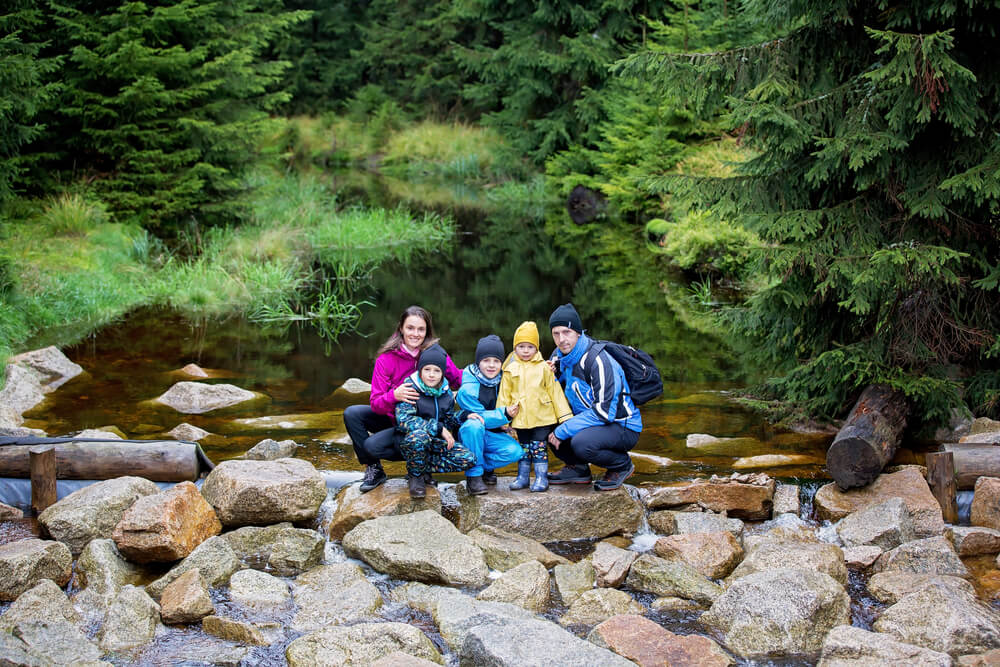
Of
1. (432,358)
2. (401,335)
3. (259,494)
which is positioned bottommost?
(259,494)

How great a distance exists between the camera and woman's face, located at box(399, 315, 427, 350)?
233 inches

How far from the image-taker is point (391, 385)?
6.01 meters

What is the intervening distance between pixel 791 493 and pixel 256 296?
9.34m

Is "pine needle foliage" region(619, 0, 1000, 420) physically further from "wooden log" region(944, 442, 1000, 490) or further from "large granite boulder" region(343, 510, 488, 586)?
"large granite boulder" region(343, 510, 488, 586)

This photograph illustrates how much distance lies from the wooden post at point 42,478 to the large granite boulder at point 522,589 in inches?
120

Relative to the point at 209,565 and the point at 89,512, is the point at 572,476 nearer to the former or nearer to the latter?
the point at 209,565

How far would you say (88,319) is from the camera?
12.4 metres

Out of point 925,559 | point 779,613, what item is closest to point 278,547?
point 779,613

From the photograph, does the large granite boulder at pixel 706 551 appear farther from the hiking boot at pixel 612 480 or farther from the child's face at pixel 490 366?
the child's face at pixel 490 366

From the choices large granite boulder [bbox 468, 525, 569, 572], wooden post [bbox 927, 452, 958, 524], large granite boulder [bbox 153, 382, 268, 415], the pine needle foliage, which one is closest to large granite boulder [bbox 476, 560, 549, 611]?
large granite boulder [bbox 468, 525, 569, 572]

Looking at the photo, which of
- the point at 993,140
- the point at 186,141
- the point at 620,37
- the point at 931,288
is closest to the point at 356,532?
the point at 931,288

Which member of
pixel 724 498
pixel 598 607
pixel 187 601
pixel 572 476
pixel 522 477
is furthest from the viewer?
pixel 724 498

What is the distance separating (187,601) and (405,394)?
5.65 feet

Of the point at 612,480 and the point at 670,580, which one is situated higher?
the point at 612,480
